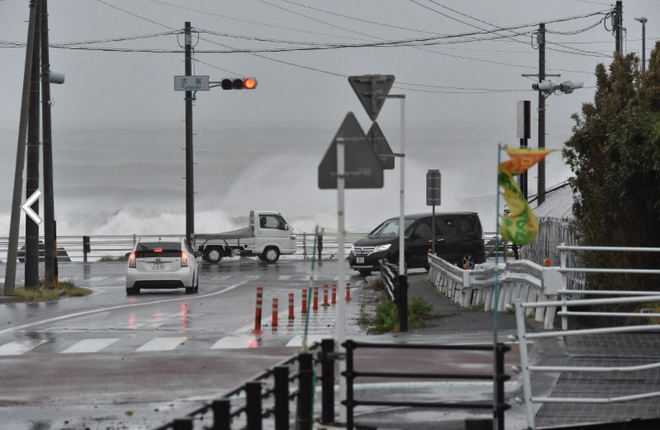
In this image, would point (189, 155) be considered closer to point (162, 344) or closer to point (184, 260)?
point (184, 260)

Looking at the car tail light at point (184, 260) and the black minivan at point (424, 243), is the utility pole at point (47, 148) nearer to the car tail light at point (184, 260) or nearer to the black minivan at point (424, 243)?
the car tail light at point (184, 260)

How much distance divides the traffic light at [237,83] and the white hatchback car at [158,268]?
953 centimetres

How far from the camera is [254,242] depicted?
4759 cm

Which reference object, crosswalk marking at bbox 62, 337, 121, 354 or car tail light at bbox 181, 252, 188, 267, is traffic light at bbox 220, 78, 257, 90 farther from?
crosswalk marking at bbox 62, 337, 121, 354

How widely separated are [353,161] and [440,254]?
89.3 feet

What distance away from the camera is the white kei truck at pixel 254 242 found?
47.5m

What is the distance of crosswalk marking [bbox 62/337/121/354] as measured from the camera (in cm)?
1681

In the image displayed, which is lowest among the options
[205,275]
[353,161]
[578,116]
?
[205,275]

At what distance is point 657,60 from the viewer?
23281 millimetres

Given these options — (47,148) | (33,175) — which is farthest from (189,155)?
(33,175)

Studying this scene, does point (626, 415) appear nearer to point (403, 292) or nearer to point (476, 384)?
point (476, 384)

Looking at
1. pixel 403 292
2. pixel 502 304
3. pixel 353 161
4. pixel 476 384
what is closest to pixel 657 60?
pixel 502 304

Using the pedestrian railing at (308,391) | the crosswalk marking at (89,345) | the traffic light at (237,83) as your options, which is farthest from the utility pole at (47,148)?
the pedestrian railing at (308,391)

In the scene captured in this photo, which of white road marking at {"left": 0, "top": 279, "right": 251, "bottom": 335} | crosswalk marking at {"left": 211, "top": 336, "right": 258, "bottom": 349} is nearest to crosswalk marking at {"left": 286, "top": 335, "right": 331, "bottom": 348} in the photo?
crosswalk marking at {"left": 211, "top": 336, "right": 258, "bottom": 349}
